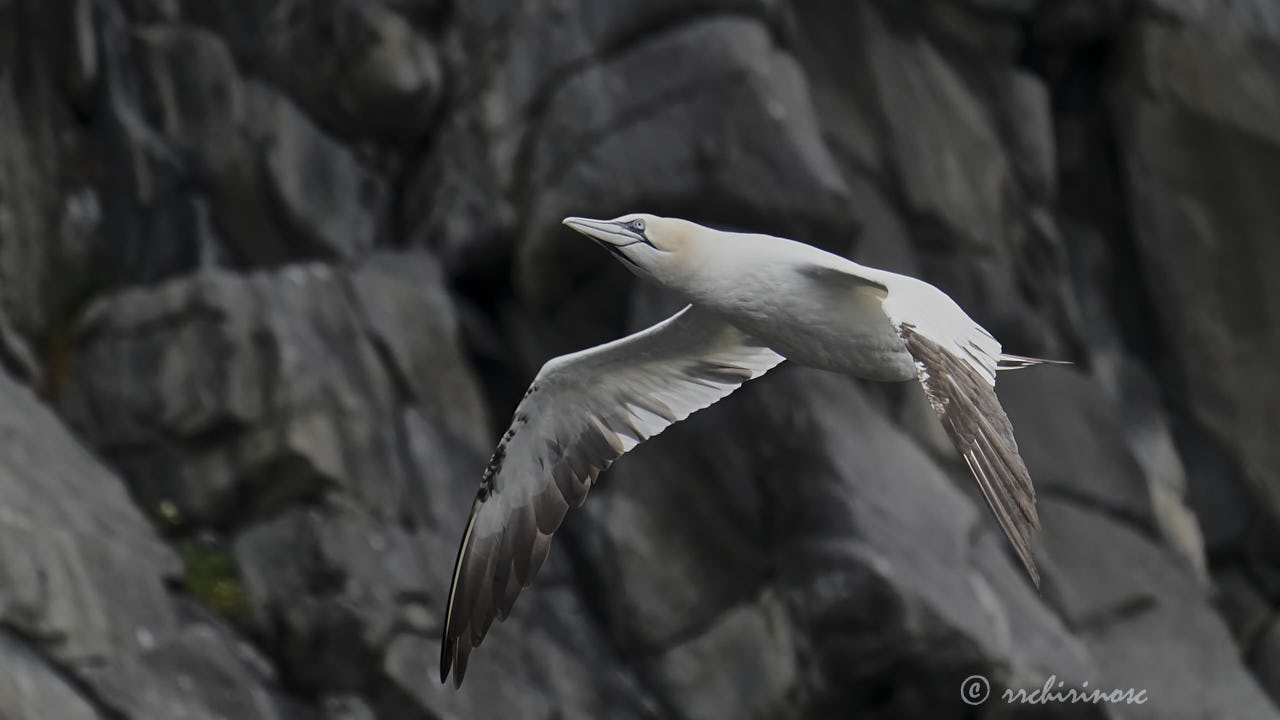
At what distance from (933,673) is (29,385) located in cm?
510

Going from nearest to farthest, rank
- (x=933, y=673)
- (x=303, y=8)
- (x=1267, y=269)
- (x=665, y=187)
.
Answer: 1. (x=933, y=673)
2. (x=665, y=187)
3. (x=303, y=8)
4. (x=1267, y=269)

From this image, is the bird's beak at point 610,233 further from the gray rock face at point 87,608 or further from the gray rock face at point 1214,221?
the gray rock face at point 1214,221

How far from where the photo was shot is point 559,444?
7363mm

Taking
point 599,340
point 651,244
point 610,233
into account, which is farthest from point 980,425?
point 599,340

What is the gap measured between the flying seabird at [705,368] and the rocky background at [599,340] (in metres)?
2.19

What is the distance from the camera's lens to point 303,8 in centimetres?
1111

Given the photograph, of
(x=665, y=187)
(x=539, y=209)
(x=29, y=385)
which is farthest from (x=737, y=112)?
(x=29, y=385)

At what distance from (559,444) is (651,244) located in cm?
146

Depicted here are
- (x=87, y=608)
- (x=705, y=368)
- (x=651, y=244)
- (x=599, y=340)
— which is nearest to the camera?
(x=651, y=244)

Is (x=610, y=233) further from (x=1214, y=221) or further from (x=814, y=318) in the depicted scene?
(x=1214, y=221)

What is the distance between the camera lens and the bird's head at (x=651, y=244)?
6.13 m

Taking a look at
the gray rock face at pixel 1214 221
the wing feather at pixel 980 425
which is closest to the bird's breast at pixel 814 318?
the wing feather at pixel 980 425

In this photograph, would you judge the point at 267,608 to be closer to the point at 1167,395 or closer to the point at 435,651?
the point at 435,651

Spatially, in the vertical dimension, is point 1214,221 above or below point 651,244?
below
